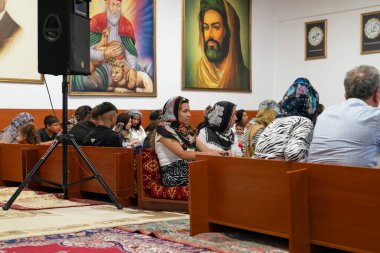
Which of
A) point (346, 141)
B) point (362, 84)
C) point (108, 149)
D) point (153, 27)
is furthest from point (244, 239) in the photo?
point (153, 27)

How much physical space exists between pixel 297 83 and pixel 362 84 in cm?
48

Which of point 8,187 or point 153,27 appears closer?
point 8,187

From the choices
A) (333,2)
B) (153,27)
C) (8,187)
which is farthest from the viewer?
(333,2)

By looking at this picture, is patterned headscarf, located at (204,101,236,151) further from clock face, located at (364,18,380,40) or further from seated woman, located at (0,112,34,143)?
clock face, located at (364,18,380,40)

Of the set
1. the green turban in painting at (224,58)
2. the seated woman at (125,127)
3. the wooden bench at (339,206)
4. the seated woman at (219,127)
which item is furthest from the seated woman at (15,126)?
the wooden bench at (339,206)

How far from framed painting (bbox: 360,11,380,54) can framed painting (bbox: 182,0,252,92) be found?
2409 millimetres

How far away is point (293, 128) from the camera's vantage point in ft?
12.8

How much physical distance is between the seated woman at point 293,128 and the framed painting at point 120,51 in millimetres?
6417

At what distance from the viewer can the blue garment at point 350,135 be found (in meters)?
3.51

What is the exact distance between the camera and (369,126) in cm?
350

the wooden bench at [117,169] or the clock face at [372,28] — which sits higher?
the clock face at [372,28]

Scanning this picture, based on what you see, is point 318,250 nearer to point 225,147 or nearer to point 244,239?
point 244,239

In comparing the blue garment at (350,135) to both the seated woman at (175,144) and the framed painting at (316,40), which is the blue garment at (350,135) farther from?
the framed painting at (316,40)

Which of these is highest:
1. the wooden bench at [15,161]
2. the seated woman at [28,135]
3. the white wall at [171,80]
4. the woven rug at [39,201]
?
the white wall at [171,80]
